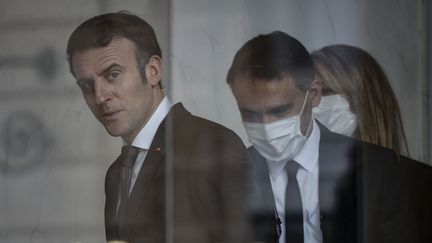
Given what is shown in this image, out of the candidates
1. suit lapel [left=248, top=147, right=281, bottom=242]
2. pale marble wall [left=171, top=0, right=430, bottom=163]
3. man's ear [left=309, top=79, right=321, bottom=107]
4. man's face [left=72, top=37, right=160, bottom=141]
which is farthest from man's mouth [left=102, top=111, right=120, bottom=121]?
man's ear [left=309, top=79, right=321, bottom=107]

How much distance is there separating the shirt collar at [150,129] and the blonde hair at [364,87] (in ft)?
2.67

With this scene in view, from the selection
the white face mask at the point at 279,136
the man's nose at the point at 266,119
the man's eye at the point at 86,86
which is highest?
the man's eye at the point at 86,86

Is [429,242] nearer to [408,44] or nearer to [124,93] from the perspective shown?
[408,44]

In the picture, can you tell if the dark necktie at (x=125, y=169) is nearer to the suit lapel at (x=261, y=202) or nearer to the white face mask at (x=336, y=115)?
the suit lapel at (x=261, y=202)

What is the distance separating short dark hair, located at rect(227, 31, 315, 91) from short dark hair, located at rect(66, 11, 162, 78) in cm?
42

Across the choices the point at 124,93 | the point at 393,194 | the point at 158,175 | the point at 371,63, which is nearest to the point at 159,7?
the point at 124,93

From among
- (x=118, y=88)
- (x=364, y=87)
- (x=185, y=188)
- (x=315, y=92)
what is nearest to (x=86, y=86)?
(x=118, y=88)

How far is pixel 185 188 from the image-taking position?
12.6ft

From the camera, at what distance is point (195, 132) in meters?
3.87

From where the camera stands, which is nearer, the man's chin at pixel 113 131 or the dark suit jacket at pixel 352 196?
the dark suit jacket at pixel 352 196

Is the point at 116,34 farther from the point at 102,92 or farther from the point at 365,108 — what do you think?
the point at 365,108

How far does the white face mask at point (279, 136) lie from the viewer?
3.82m

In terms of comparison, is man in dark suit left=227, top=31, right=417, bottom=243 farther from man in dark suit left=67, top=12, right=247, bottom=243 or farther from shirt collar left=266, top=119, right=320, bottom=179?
man in dark suit left=67, top=12, right=247, bottom=243

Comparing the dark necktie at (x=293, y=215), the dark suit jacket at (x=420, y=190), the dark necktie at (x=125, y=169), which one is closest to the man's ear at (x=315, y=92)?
the dark necktie at (x=293, y=215)
